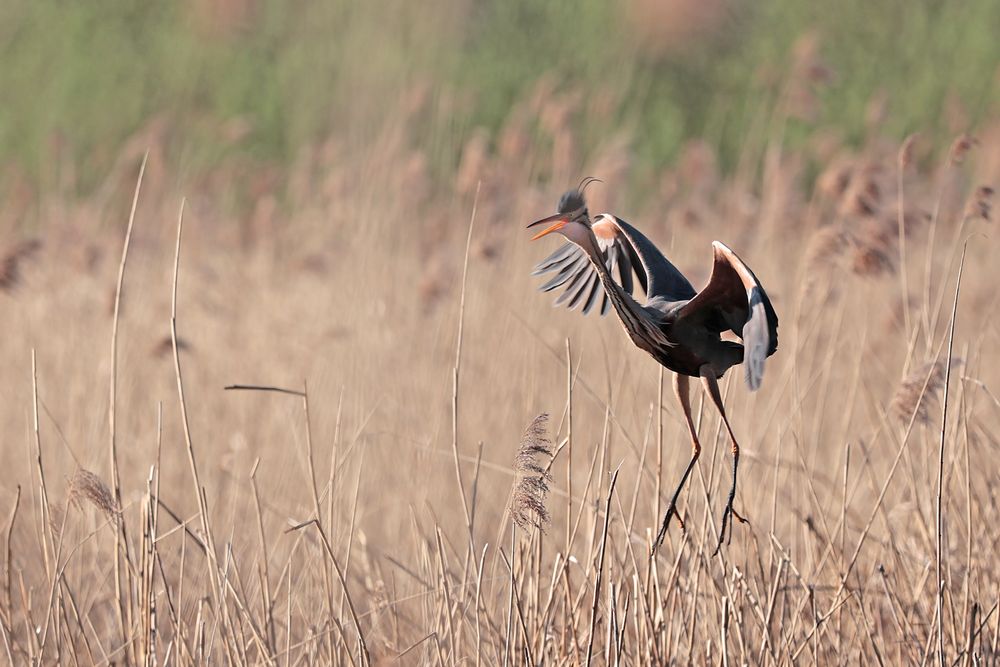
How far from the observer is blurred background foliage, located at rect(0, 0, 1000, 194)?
30.1ft

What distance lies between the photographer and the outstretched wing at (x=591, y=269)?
163 cm

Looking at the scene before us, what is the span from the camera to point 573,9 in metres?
10.3

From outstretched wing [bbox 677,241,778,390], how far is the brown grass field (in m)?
0.24

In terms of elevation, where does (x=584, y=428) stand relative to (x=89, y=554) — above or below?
above

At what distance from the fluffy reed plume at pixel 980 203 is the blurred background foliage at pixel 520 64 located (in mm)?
6162

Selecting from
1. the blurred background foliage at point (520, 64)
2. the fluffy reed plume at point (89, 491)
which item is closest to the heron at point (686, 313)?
the fluffy reed plume at point (89, 491)

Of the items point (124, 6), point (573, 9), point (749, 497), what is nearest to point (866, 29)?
point (573, 9)

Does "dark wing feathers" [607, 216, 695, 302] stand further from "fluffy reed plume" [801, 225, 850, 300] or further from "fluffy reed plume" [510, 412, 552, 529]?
"fluffy reed plume" [801, 225, 850, 300]

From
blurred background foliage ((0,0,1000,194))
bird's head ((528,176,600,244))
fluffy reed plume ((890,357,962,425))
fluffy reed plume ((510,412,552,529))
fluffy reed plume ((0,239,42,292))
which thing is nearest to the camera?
bird's head ((528,176,600,244))

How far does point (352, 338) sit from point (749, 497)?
1540mm

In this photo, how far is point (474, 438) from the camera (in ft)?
12.9

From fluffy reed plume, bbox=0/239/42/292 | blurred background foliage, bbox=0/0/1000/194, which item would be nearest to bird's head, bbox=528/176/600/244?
fluffy reed plume, bbox=0/239/42/292

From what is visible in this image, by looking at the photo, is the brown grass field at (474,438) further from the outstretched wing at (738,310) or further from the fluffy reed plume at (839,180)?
the outstretched wing at (738,310)

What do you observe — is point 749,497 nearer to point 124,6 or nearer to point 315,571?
point 315,571
